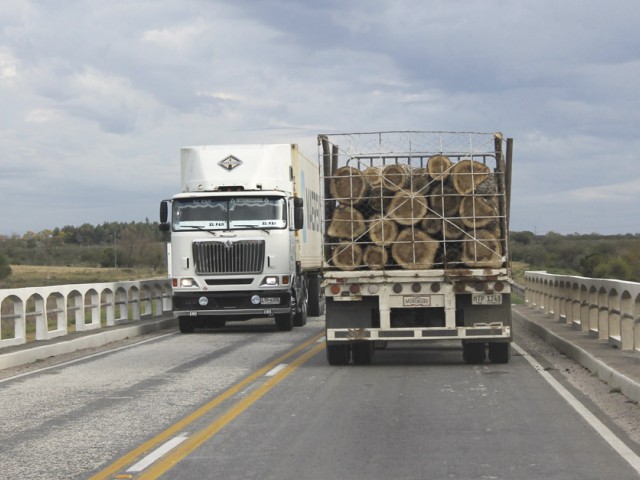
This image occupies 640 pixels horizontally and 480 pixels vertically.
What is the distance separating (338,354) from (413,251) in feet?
6.29

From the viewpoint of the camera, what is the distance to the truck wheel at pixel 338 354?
15.9m

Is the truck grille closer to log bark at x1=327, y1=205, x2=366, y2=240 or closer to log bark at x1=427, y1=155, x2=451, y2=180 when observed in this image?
log bark at x1=327, y1=205, x2=366, y2=240

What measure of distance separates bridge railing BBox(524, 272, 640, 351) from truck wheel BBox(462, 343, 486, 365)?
218 centimetres

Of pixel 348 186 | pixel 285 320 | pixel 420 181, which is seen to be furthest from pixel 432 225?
pixel 285 320

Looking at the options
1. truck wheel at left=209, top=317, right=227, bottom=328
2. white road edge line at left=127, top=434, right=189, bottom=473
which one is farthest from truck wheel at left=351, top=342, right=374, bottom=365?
truck wheel at left=209, top=317, right=227, bottom=328

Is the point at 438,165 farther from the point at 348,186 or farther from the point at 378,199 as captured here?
the point at 348,186

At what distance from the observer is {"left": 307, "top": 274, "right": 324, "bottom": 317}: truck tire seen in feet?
101

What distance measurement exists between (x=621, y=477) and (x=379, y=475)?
175cm

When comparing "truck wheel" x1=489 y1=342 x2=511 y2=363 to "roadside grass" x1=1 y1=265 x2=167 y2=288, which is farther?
"roadside grass" x1=1 y1=265 x2=167 y2=288

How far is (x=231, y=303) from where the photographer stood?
24.3 meters

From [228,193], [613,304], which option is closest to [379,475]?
[613,304]

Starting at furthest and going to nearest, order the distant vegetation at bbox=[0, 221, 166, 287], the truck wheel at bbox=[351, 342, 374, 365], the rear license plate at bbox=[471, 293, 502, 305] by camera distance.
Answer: the distant vegetation at bbox=[0, 221, 166, 287], the truck wheel at bbox=[351, 342, 374, 365], the rear license plate at bbox=[471, 293, 502, 305]

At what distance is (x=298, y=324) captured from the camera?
26703mm

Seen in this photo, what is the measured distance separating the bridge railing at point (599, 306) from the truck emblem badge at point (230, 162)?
25.9 feet
